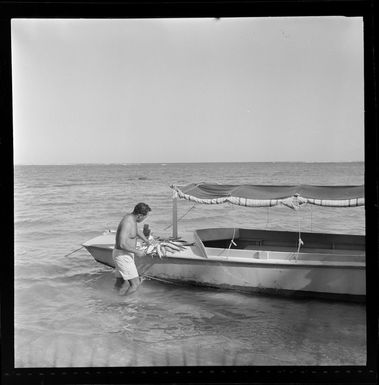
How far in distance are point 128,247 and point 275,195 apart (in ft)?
6.84

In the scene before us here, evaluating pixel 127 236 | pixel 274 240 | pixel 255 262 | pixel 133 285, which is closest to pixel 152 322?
pixel 133 285

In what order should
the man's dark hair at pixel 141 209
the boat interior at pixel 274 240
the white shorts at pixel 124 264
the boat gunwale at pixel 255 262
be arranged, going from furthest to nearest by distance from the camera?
the boat interior at pixel 274 240
the boat gunwale at pixel 255 262
the white shorts at pixel 124 264
the man's dark hair at pixel 141 209

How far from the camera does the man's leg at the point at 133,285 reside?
5555mm

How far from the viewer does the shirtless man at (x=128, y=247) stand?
474 centimetres

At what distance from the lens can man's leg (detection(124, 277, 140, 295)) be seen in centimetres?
555

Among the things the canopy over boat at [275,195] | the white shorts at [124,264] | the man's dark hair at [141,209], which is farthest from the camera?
the canopy over boat at [275,195]

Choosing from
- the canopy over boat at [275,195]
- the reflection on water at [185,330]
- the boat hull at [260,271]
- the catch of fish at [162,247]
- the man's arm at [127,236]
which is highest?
the canopy over boat at [275,195]

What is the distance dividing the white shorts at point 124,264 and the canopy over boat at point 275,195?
131 centimetres

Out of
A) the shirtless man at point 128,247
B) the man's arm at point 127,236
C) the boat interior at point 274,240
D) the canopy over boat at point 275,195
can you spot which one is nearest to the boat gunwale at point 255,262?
the shirtless man at point 128,247

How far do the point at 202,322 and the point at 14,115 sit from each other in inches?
124

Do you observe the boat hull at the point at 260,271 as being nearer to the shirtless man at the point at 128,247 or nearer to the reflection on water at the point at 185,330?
the reflection on water at the point at 185,330

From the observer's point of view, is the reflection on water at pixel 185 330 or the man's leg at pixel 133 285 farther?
the man's leg at pixel 133 285

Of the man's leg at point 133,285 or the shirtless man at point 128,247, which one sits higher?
the shirtless man at point 128,247
